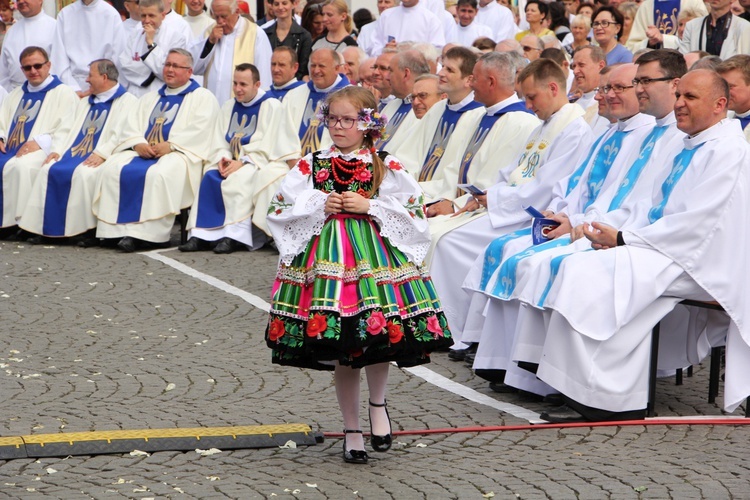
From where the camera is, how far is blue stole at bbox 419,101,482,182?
9.34 metres

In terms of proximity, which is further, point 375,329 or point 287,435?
point 287,435

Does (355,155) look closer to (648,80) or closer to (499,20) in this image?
(648,80)

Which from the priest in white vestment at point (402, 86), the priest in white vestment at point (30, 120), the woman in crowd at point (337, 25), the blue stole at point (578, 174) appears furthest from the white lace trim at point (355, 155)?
the woman in crowd at point (337, 25)

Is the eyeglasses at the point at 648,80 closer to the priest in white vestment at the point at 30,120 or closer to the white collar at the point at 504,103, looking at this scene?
the white collar at the point at 504,103

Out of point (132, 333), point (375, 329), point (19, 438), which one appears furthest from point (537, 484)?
point (132, 333)

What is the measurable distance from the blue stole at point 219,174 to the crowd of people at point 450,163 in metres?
0.02

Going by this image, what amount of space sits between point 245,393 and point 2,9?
11100 mm

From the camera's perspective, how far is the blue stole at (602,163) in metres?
7.25

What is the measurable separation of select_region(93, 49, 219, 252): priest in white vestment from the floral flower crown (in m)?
6.27

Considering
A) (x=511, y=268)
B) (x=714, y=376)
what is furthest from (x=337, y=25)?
(x=714, y=376)

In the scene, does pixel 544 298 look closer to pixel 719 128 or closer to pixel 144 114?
pixel 719 128

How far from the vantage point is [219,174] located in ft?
38.8

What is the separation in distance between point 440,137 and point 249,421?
394 cm

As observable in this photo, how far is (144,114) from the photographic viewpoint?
41.2 feet
